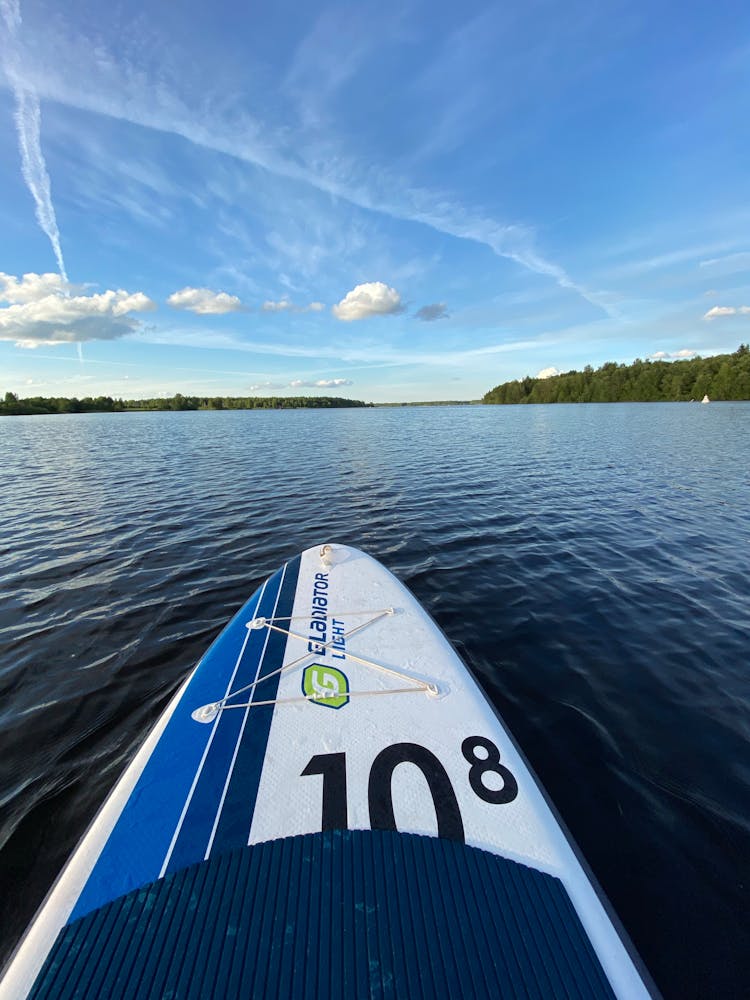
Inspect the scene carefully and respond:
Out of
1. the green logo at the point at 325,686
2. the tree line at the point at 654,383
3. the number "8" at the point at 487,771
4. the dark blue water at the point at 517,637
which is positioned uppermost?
the tree line at the point at 654,383

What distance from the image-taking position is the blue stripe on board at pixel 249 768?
2592mm

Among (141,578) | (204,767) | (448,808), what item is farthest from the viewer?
(141,578)

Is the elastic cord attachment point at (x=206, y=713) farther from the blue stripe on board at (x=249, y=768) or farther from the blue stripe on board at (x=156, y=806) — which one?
the blue stripe on board at (x=249, y=768)

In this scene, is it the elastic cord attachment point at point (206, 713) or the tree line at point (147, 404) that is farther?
the tree line at point (147, 404)

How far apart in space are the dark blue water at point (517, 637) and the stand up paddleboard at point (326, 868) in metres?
1.03

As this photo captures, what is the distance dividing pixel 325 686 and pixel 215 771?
1.19 m

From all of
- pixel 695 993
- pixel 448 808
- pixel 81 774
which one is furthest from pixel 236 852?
pixel 695 993

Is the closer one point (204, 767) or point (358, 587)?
point (204, 767)

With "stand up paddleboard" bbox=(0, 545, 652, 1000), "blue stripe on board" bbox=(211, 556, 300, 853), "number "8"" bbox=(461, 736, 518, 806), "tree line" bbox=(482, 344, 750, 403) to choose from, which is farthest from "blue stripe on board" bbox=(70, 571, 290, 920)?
"tree line" bbox=(482, 344, 750, 403)

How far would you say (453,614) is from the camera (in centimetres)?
669

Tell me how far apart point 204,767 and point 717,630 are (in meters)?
7.22

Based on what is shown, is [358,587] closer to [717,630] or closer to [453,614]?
[453,614]

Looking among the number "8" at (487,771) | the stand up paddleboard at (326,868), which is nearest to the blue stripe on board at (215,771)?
the stand up paddleboard at (326,868)

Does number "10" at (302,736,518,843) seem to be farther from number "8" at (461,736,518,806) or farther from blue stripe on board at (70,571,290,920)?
blue stripe on board at (70,571,290,920)
